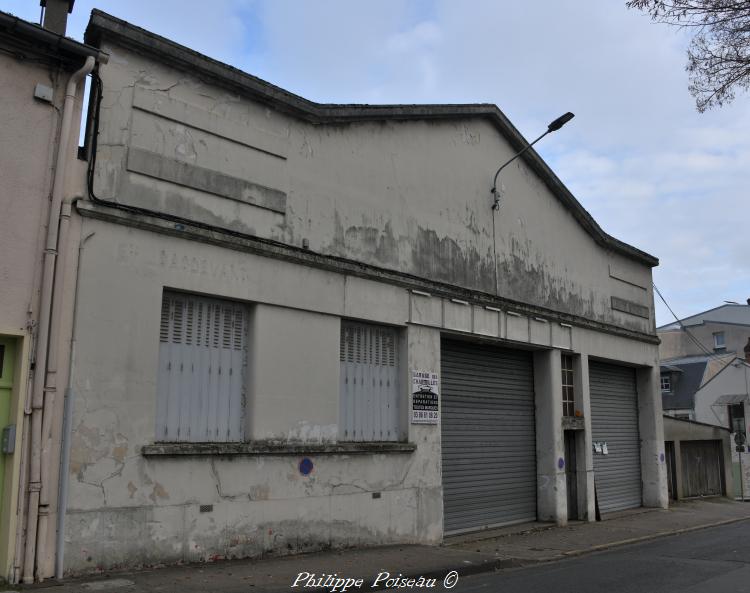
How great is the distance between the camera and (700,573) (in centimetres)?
997

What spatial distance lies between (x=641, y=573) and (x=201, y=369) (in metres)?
6.73

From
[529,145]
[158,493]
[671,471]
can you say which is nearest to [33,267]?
[158,493]

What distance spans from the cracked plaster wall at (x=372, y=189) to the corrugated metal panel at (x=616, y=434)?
1742 millimetres

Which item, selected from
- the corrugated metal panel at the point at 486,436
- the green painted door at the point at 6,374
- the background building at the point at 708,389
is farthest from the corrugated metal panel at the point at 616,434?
the green painted door at the point at 6,374

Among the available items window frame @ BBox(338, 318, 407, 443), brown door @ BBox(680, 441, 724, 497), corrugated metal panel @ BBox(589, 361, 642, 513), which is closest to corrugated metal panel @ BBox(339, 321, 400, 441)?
window frame @ BBox(338, 318, 407, 443)

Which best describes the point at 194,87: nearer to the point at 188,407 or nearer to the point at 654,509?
the point at 188,407

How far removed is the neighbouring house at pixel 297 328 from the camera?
29.3ft

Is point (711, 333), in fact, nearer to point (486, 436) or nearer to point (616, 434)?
point (616, 434)

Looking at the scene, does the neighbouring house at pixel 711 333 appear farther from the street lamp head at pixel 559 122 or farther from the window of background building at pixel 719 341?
the street lamp head at pixel 559 122

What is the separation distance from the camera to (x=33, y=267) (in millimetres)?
8312

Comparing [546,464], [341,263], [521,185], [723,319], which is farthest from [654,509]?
[723,319]

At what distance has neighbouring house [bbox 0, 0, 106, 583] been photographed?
797 centimetres

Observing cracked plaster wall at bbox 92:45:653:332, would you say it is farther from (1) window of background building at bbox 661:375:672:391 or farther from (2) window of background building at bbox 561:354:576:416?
(1) window of background building at bbox 661:375:672:391

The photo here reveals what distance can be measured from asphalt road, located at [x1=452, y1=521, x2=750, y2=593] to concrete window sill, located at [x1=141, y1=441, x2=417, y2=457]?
267cm
